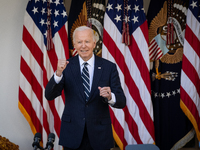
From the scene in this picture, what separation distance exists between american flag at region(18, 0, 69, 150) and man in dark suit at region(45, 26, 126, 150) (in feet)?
4.96

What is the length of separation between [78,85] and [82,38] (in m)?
0.36

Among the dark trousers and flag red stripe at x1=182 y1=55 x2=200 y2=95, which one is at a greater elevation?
flag red stripe at x1=182 y1=55 x2=200 y2=95

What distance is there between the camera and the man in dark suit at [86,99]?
169cm

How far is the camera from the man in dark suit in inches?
66.7

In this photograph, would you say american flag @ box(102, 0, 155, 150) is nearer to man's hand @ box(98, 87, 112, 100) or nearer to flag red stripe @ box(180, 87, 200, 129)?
flag red stripe @ box(180, 87, 200, 129)

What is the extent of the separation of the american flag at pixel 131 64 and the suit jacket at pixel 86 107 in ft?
4.86

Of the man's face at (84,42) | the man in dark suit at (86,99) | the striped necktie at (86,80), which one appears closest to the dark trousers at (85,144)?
the man in dark suit at (86,99)

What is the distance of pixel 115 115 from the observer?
3256 mm

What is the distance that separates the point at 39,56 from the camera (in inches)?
130

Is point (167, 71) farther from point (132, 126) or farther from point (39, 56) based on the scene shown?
point (39, 56)

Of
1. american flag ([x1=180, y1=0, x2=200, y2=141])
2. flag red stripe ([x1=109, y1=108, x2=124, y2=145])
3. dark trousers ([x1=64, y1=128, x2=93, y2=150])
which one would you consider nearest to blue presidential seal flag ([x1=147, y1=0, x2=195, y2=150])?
american flag ([x1=180, y1=0, x2=200, y2=141])

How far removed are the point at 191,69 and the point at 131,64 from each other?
2.81 feet

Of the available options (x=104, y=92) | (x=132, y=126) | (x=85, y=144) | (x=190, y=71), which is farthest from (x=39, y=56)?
(x=190, y=71)

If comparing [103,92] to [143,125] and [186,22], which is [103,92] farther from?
[186,22]
